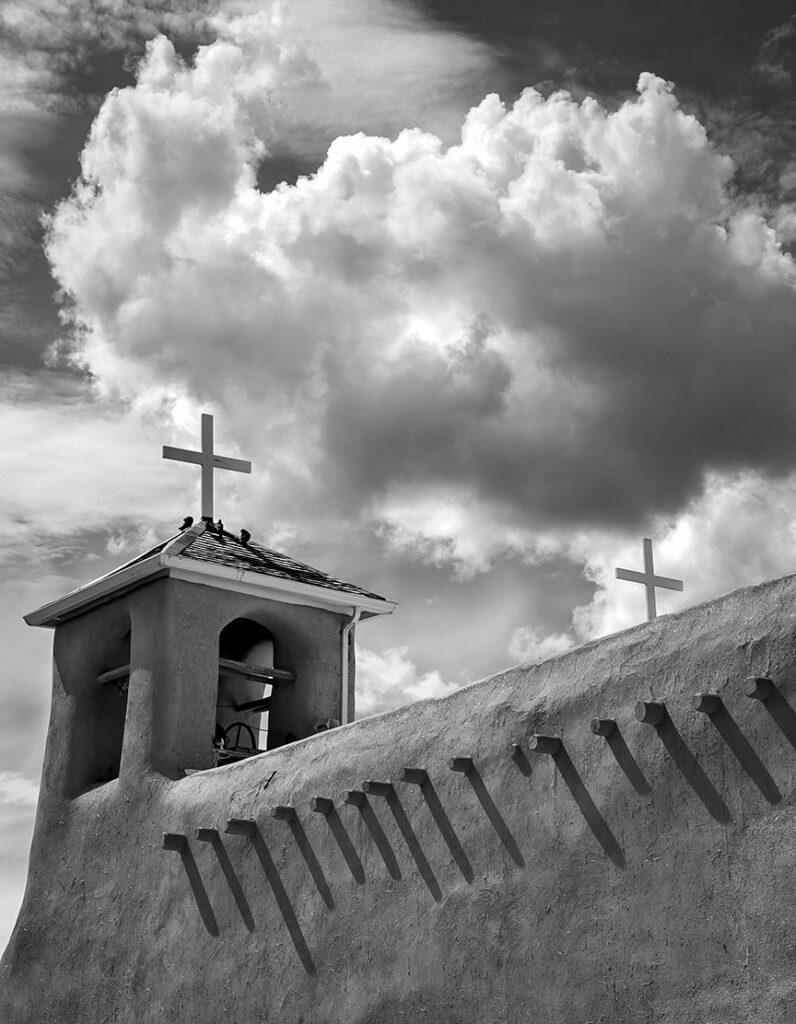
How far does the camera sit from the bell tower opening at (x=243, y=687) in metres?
13.1

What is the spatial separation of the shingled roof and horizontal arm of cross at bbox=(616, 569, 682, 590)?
2.10 metres

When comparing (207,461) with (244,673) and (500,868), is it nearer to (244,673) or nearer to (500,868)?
(244,673)

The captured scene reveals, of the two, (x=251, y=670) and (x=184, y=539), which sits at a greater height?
(x=184, y=539)

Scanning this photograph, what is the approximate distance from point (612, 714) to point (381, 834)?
2057mm

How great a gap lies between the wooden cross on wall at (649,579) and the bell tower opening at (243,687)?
3222mm

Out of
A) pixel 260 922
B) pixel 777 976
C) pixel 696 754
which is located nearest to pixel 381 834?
pixel 260 922

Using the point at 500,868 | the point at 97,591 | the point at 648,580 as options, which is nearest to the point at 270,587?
the point at 97,591

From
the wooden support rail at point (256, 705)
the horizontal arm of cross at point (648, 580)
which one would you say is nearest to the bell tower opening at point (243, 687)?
the wooden support rail at point (256, 705)

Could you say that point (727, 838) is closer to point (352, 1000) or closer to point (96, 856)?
point (352, 1000)

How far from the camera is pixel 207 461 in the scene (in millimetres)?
13297

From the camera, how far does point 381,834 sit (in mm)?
9031

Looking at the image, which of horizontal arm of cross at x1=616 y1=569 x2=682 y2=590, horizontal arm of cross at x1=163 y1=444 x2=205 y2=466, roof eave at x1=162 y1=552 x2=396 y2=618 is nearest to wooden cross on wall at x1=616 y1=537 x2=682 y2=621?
horizontal arm of cross at x1=616 y1=569 x2=682 y2=590

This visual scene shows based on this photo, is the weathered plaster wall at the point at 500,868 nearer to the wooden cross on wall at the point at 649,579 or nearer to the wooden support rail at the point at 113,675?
the wooden support rail at the point at 113,675

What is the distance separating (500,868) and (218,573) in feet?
16.0
